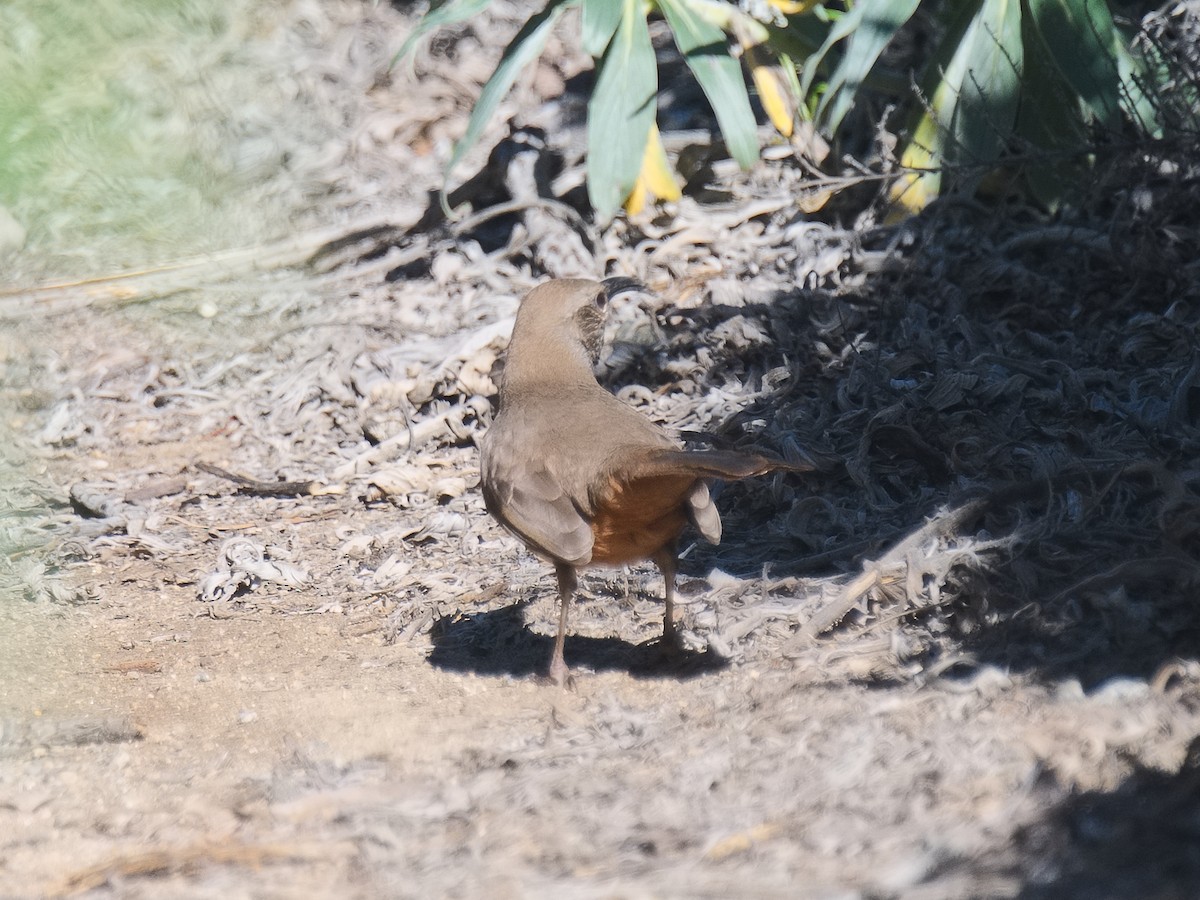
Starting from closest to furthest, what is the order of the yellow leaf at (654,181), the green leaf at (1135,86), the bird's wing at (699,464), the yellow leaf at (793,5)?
the bird's wing at (699,464)
the green leaf at (1135,86)
the yellow leaf at (793,5)
the yellow leaf at (654,181)

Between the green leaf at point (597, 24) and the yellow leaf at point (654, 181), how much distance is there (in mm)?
1123

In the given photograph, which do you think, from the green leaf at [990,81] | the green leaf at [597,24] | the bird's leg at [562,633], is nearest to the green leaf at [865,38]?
the green leaf at [990,81]

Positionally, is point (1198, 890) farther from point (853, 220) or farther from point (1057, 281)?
point (853, 220)

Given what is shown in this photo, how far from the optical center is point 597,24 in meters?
5.77

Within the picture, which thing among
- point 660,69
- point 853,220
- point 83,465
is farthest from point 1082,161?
point 83,465

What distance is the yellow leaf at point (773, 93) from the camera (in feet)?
21.7

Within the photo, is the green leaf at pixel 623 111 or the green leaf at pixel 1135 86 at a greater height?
the green leaf at pixel 1135 86

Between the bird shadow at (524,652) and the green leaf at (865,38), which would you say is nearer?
the bird shadow at (524,652)

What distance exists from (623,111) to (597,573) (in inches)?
87.6

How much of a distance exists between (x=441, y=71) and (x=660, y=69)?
71.4 inches

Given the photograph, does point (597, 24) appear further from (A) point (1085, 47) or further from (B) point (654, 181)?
(A) point (1085, 47)

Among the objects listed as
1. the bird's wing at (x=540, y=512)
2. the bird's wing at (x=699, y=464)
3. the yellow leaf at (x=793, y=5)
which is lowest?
the bird's wing at (x=540, y=512)

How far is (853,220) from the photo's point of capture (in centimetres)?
677

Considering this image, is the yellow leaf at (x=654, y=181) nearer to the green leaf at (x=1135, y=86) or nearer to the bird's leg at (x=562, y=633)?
the green leaf at (x=1135, y=86)
